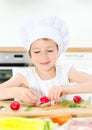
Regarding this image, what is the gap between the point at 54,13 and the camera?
125 cm

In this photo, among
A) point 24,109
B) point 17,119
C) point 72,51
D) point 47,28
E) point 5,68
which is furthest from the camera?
point 72,51

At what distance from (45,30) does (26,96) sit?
6.3 inches

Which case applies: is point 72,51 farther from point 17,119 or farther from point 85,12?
point 17,119

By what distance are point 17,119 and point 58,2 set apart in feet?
2.83

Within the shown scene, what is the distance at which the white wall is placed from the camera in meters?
1.24

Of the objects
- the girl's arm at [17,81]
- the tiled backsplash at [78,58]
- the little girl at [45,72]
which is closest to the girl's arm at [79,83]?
the little girl at [45,72]

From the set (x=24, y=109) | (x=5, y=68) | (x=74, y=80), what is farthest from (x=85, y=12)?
(x=24, y=109)

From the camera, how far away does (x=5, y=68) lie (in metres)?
1.08

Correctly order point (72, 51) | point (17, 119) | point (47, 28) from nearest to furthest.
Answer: point (17, 119), point (47, 28), point (72, 51)

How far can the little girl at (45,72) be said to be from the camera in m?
0.71

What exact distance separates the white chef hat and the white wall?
1.73 ft

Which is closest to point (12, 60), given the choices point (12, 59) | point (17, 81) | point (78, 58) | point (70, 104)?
point (12, 59)

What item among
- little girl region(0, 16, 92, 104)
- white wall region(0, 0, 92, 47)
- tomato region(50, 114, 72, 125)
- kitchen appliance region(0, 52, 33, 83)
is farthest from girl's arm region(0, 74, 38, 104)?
white wall region(0, 0, 92, 47)

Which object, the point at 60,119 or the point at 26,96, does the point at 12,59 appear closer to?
the point at 26,96
